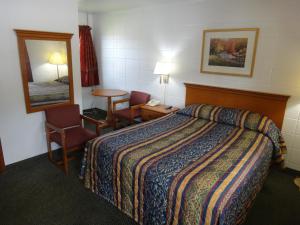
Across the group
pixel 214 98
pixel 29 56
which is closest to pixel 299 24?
pixel 214 98

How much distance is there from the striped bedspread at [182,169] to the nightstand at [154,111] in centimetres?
74

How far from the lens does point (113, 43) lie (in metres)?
5.01

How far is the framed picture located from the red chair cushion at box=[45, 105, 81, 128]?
220 centimetres

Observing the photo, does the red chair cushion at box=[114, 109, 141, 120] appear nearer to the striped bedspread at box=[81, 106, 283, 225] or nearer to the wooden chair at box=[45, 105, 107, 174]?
the wooden chair at box=[45, 105, 107, 174]

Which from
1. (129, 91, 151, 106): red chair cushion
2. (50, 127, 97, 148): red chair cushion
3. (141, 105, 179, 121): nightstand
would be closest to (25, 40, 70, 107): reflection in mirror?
(50, 127, 97, 148): red chair cushion

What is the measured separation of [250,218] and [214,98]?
1.87 metres

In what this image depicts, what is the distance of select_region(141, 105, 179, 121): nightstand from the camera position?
12.3 feet

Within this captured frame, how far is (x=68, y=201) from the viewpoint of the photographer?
2422mm

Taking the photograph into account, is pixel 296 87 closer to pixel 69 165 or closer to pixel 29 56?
pixel 69 165

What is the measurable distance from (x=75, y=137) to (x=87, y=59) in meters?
2.82

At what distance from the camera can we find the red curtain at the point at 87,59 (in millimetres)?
5109

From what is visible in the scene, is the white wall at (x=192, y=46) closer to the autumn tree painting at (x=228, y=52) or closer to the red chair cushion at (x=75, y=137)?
the autumn tree painting at (x=228, y=52)

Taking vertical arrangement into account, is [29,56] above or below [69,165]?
above

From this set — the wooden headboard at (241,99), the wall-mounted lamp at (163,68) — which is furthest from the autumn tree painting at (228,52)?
the wall-mounted lamp at (163,68)
